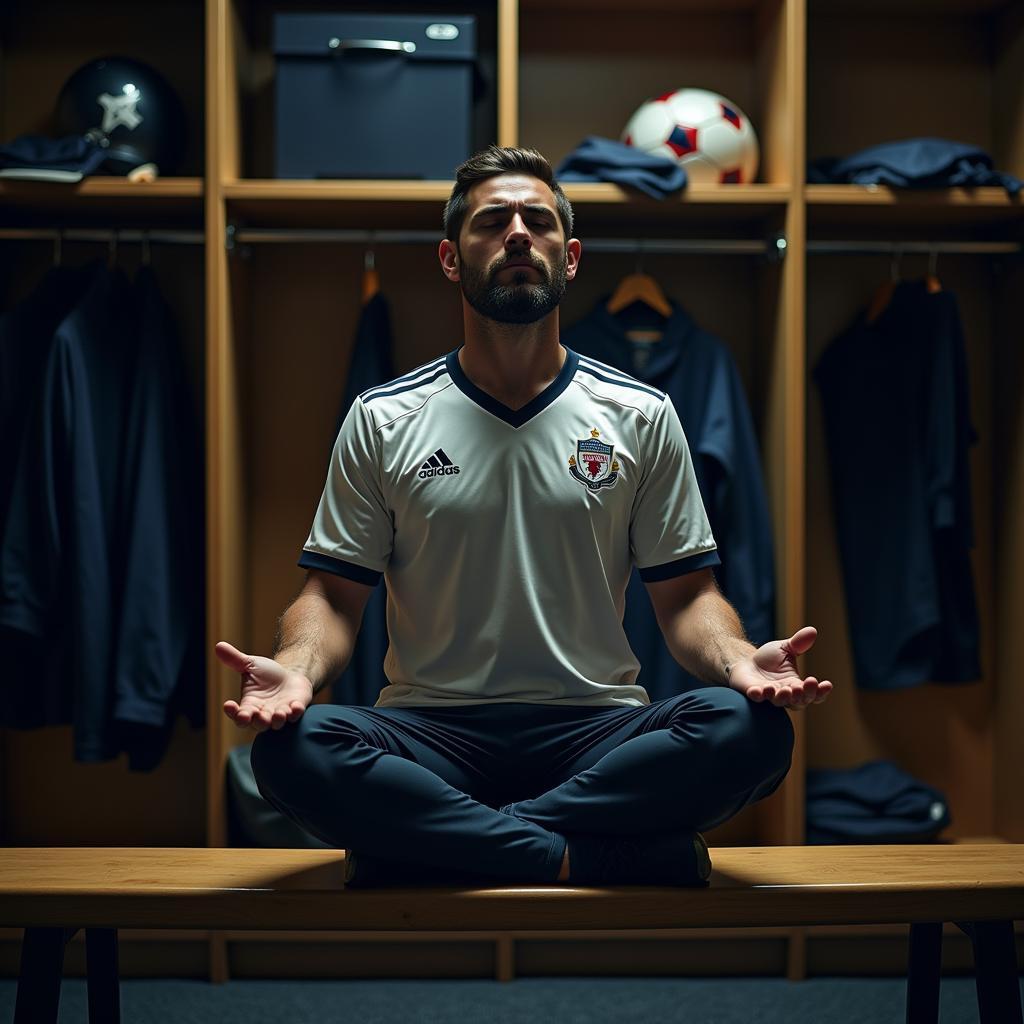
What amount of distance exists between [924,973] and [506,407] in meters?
1.14

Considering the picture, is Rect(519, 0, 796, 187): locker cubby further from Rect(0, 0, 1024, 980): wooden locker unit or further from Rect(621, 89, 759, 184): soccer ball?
Rect(621, 89, 759, 184): soccer ball

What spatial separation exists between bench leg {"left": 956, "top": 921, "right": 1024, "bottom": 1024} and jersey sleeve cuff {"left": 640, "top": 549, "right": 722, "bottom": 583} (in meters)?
0.65

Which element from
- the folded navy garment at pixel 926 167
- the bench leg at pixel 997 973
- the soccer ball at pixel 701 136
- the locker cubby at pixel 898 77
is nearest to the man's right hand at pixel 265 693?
the bench leg at pixel 997 973

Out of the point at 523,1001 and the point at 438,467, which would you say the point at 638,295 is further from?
the point at 523,1001

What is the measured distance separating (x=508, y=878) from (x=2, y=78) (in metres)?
2.46

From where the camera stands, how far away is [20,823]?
284cm

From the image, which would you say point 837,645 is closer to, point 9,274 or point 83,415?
point 83,415

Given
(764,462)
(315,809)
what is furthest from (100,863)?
(764,462)

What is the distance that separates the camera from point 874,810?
262 cm

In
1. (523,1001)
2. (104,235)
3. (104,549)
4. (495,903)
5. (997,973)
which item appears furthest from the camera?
(104,235)

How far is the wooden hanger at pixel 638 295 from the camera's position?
2.74 m

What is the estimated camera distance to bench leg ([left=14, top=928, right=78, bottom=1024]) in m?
1.54

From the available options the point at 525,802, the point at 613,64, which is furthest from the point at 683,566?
the point at 613,64

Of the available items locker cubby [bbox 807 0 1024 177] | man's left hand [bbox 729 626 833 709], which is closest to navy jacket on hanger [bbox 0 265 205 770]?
man's left hand [bbox 729 626 833 709]
